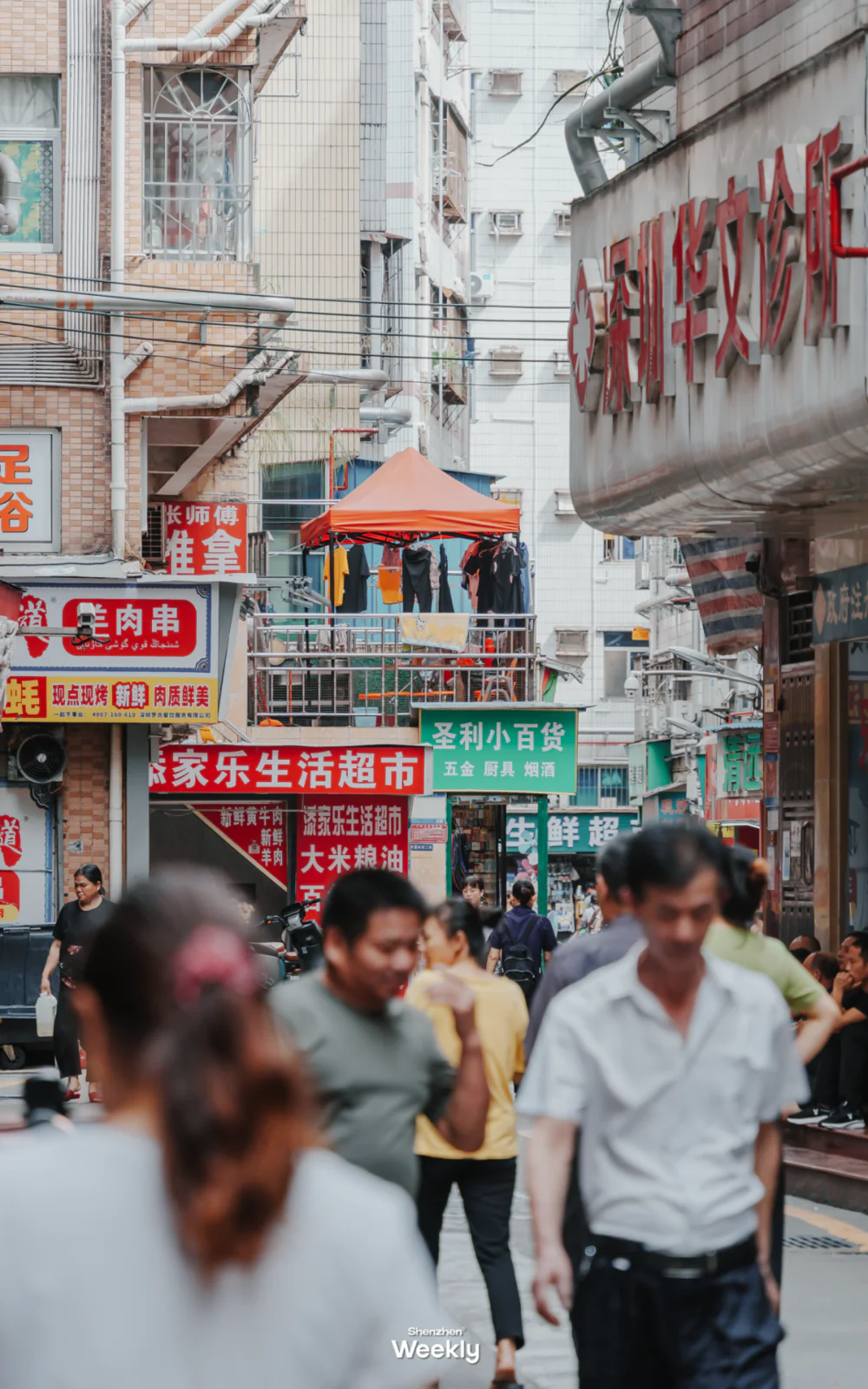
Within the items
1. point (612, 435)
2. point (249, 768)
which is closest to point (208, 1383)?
point (612, 435)

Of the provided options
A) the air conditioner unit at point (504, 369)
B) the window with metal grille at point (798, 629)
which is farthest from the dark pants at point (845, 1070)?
the air conditioner unit at point (504, 369)

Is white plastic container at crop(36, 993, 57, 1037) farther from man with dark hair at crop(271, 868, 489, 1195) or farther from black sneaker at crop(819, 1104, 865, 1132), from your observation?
man with dark hair at crop(271, 868, 489, 1195)

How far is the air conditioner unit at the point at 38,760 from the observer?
19.6 meters

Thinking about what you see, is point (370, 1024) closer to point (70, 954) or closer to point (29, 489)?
point (70, 954)

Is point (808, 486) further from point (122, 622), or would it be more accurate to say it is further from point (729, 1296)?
point (122, 622)

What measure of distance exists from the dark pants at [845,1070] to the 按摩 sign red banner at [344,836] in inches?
467

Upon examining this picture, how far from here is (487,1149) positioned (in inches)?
270

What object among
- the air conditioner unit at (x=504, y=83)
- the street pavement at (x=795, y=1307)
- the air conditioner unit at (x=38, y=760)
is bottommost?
the street pavement at (x=795, y=1307)

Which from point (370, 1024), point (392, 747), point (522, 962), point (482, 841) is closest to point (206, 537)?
point (392, 747)

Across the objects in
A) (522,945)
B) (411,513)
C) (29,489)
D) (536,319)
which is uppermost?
(536,319)

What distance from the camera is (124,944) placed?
2.53 m

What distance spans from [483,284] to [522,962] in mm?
40165

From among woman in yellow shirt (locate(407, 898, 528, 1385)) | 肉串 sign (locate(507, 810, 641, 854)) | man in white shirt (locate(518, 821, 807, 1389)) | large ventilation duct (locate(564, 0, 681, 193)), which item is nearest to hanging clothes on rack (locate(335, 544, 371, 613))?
large ventilation duct (locate(564, 0, 681, 193))

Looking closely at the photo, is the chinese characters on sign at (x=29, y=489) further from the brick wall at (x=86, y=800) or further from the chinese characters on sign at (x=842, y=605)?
the chinese characters on sign at (x=842, y=605)
